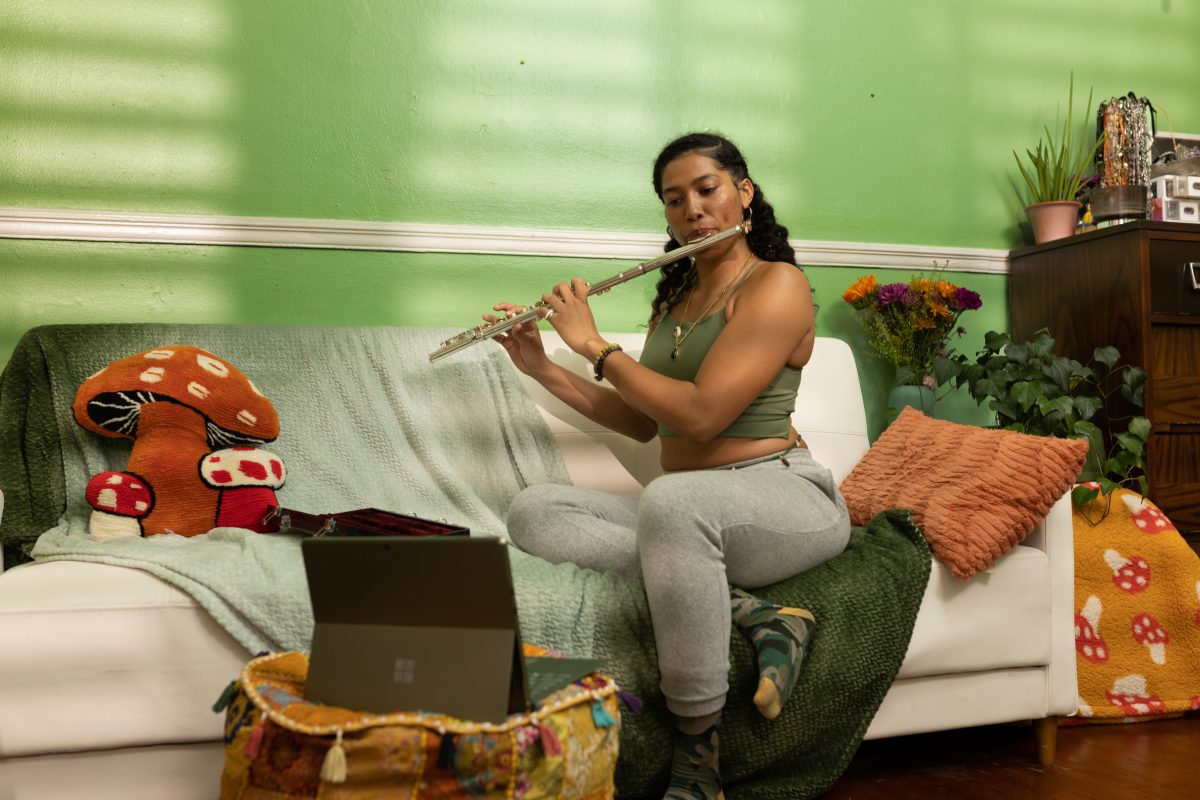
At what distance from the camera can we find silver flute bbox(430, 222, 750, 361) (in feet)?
5.38

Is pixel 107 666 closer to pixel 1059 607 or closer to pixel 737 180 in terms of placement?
pixel 737 180

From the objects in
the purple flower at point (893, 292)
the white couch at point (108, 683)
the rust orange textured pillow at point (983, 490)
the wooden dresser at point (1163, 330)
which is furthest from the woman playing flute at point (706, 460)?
the wooden dresser at point (1163, 330)

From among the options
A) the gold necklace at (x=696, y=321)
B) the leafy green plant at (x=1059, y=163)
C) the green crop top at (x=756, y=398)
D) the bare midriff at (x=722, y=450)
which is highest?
the leafy green plant at (x=1059, y=163)

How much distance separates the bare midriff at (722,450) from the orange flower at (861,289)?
31.6 inches

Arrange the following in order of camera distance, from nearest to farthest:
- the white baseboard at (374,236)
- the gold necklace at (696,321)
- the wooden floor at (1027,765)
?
the wooden floor at (1027,765), the gold necklace at (696,321), the white baseboard at (374,236)

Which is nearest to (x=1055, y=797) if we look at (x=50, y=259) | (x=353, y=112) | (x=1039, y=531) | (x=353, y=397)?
(x=1039, y=531)

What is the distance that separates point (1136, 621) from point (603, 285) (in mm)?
1218

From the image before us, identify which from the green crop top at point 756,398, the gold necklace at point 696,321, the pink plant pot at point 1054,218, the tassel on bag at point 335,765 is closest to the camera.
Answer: the tassel on bag at point 335,765

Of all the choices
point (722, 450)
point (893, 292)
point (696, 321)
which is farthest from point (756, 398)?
point (893, 292)

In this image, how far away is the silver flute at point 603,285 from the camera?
164 cm

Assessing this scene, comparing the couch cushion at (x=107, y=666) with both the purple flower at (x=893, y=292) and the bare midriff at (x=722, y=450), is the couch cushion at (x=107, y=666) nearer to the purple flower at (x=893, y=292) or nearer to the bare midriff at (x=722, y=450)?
the bare midriff at (x=722, y=450)

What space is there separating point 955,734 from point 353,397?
1.32 m

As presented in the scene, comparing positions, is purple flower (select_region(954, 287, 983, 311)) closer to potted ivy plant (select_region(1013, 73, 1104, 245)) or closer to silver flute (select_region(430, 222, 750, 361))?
potted ivy plant (select_region(1013, 73, 1104, 245))

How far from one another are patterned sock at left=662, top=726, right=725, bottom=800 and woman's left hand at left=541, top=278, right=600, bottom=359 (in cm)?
62
